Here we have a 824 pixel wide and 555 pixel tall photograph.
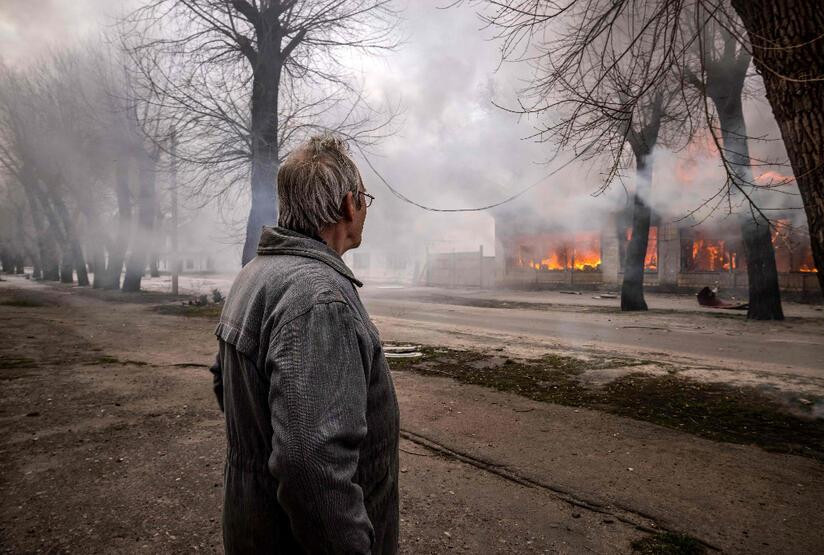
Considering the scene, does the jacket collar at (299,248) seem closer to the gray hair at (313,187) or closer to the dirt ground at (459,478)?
the gray hair at (313,187)

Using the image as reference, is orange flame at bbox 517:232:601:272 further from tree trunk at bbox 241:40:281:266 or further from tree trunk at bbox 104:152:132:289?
tree trunk at bbox 104:152:132:289

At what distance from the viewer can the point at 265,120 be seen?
36.6 ft

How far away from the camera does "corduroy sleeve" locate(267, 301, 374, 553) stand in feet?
Answer: 3.27

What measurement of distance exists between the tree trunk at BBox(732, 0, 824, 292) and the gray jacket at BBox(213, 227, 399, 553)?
3254 mm

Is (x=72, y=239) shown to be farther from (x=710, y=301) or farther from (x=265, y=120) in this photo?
(x=710, y=301)

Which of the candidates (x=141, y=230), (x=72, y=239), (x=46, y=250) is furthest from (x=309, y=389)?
(x=46, y=250)

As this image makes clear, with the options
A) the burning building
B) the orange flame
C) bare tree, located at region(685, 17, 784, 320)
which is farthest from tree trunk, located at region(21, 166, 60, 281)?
bare tree, located at region(685, 17, 784, 320)

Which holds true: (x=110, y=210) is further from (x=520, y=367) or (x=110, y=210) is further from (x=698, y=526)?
(x=698, y=526)

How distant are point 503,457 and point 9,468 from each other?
3366 millimetres

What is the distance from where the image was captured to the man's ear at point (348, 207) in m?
1.32

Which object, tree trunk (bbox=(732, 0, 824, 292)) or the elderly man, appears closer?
the elderly man

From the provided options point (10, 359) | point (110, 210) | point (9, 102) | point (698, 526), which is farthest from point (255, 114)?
point (110, 210)

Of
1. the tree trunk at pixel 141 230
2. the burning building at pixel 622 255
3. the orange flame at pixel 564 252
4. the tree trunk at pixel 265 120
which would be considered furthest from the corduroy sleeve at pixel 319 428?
the orange flame at pixel 564 252

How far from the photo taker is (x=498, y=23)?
4.11 metres
